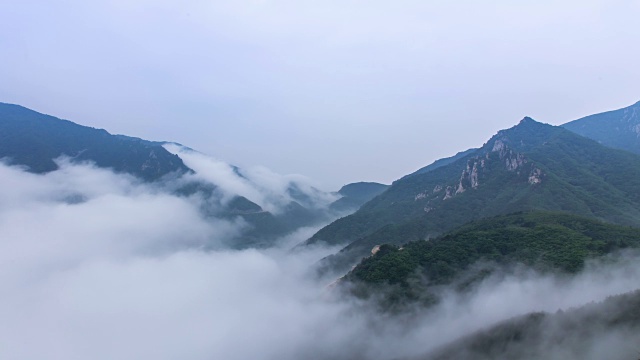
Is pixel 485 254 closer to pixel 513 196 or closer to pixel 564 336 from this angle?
pixel 564 336

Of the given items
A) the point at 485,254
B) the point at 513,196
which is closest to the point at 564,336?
the point at 485,254

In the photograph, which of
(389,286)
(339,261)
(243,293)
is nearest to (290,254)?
(243,293)

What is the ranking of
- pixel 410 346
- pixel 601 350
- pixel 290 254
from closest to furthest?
pixel 601 350, pixel 410 346, pixel 290 254

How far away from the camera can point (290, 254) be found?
197000 millimetres

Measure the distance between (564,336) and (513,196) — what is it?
93407 millimetres

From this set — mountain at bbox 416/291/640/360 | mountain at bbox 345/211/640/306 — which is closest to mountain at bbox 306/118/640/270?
mountain at bbox 345/211/640/306

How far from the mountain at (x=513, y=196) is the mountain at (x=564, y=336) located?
6253 cm

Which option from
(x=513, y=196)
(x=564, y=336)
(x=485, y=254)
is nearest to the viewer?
(x=564, y=336)

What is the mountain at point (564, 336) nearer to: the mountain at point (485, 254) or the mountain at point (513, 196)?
the mountain at point (485, 254)

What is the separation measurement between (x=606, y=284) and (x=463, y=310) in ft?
73.7

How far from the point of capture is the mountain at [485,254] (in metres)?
80.1

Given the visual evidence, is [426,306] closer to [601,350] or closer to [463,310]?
[463,310]

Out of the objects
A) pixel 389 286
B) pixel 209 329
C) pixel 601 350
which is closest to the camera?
pixel 601 350

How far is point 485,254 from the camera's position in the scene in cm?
9000
